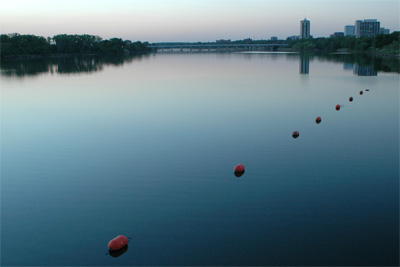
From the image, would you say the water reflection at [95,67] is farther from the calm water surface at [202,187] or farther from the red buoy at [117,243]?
the red buoy at [117,243]

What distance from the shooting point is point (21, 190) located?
959 cm

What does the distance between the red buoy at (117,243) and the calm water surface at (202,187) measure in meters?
0.15

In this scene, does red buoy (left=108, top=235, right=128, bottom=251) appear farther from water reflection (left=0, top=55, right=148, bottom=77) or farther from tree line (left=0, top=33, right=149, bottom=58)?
tree line (left=0, top=33, right=149, bottom=58)

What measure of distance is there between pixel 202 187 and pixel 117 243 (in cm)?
322

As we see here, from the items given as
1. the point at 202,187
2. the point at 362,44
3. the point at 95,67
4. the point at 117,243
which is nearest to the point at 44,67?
the point at 95,67

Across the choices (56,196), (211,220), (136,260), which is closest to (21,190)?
(56,196)

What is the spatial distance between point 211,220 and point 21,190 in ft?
17.4

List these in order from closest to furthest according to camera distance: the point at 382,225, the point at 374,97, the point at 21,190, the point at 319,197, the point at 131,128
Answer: the point at 382,225 → the point at 319,197 → the point at 21,190 → the point at 131,128 → the point at 374,97

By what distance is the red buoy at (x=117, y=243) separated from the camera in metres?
6.87

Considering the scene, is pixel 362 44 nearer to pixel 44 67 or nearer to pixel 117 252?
pixel 44 67

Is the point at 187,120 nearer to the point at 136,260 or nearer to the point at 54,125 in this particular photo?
the point at 54,125

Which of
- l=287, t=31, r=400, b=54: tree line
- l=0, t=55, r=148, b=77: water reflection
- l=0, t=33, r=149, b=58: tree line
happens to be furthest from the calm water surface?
A: l=0, t=33, r=149, b=58: tree line

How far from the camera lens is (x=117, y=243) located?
6.89 metres

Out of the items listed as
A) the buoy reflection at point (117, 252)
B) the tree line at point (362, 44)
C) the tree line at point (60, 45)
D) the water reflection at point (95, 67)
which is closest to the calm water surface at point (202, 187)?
the buoy reflection at point (117, 252)
